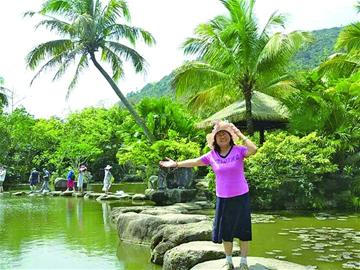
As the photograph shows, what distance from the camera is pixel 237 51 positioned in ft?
57.0

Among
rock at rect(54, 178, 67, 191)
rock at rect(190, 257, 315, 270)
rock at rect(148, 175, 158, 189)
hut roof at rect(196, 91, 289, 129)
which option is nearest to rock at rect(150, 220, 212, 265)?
rock at rect(190, 257, 315, 270)

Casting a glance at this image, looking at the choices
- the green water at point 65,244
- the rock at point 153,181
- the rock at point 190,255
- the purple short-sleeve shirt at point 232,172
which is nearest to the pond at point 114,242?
the green water at point 65,244

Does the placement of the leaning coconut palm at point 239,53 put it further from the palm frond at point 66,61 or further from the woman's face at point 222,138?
the woman's face at point 222,138

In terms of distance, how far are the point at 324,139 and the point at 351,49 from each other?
3333mm

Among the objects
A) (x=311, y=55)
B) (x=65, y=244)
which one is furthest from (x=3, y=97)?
(x=311, y=55)

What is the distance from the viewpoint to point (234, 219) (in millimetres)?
5262

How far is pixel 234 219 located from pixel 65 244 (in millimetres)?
4711

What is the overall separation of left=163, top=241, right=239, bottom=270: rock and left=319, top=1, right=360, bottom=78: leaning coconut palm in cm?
1105

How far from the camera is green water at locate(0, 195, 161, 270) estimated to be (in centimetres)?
740

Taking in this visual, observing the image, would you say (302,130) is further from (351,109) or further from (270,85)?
(270,85)

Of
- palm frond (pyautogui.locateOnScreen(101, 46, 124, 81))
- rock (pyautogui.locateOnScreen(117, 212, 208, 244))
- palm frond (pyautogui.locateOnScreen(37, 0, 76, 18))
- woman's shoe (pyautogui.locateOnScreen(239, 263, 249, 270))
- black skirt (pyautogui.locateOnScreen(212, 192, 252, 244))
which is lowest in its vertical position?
woman's shoe (pyautogui.locateOnScreen(239, 263, 249, 270))

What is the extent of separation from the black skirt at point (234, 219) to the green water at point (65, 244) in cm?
218

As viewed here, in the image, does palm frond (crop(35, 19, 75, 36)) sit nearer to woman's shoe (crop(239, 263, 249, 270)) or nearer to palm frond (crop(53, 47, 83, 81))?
palm frond (crop(53, 47, 83, 81))

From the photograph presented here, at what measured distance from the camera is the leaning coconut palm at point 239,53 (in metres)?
17.1
